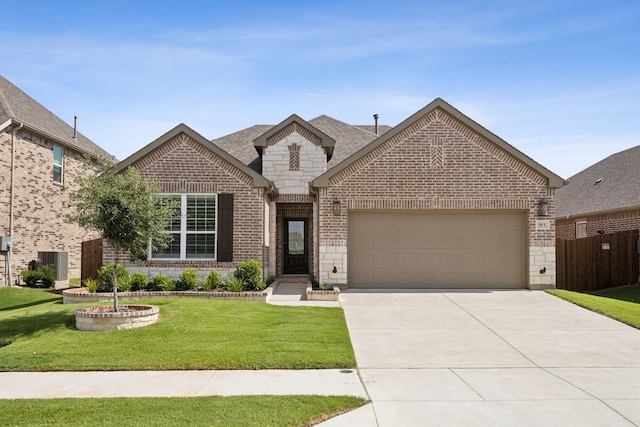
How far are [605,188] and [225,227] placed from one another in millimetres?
17457

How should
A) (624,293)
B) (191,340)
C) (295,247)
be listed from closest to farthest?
(191,340)
(624,293)
(295,247)

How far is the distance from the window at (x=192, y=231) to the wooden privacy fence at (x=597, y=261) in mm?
11744

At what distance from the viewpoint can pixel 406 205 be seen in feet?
50.2

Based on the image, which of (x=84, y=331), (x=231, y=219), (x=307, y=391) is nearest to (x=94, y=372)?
(x=84, y=331)

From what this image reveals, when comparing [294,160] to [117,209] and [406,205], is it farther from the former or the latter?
[117,209]

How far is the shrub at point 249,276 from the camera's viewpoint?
45.8 feet

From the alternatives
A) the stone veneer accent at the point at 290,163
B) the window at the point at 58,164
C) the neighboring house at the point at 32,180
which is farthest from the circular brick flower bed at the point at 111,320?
the window at the point at 58,164

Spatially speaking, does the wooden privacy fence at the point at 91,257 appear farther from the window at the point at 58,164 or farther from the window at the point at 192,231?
the window at the point at 58,164

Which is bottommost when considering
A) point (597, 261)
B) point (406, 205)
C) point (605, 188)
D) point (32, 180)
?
point (597, 261)

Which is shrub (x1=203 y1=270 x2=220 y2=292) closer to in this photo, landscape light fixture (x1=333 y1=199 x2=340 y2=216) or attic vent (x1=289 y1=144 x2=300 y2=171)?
landscape light fixture (x1=333 y1=199 x2=340 y2=216)

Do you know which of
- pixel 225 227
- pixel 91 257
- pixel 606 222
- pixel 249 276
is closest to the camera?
pixel 249 276

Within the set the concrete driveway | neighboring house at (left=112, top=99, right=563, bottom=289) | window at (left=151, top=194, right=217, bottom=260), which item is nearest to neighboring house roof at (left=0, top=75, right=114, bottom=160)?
window at (left=151, top=194, right=217, bottom=260)

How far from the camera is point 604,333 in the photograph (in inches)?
403

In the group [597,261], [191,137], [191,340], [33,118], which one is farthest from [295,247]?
[33,118]
